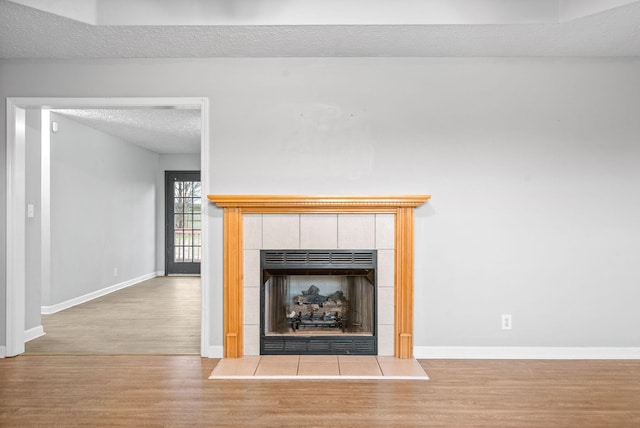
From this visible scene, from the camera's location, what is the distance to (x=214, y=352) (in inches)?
135

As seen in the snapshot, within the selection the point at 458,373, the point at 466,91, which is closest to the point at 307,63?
the point at 466,91

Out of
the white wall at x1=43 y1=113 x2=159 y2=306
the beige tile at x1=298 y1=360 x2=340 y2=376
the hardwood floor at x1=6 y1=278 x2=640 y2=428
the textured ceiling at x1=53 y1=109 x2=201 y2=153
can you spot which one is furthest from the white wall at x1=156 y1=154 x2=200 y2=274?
the beige tile at x1=298 y1=360 x2=340 y2=376

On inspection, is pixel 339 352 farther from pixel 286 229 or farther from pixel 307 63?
pixel 307 63

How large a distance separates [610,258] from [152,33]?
145 inches

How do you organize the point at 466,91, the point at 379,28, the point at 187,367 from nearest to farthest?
the point at 379,28 → the point at 187,367 → the point at 466,91

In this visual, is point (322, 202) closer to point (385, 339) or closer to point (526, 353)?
point (385, 339)

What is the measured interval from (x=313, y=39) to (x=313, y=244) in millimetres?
1456

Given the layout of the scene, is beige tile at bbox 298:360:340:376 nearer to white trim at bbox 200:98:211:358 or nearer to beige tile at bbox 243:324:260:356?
beige tile at bbox 243:324:260:356

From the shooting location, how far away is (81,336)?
162 inches

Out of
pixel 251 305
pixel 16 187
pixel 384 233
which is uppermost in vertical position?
pixel 16 187

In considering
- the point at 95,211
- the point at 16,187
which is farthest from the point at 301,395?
the point at 95,211

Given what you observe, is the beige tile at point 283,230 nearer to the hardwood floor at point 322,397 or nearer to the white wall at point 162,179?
the hardwood floor at point 322,397

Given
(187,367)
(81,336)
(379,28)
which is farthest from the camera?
(81,336)

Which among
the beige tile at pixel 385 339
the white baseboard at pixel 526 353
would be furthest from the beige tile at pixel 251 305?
the white baseboard at pixel 526 353
